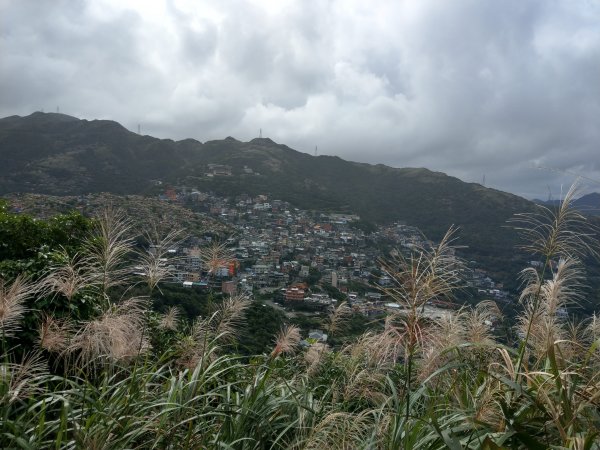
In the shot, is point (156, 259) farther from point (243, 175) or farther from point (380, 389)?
point (243, 175)

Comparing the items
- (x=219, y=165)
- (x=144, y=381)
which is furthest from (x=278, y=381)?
(x=219, y=165)

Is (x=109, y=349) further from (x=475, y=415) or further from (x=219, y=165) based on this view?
(x=219, y=165)

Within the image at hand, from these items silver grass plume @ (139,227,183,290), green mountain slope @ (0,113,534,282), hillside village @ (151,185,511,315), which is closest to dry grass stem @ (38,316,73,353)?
silver grass plume @ (139,227,183,290)

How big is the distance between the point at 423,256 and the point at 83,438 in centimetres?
227

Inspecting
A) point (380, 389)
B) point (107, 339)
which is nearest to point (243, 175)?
point (380, 389)

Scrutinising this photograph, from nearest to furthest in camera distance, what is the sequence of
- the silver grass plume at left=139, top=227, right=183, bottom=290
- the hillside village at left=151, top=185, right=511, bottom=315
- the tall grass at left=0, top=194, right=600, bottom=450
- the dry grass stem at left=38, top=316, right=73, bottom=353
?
the tall grass at left=0, top=194, right=600, bottom=450 → the dry grass stem at left=38, top=316, right=73, bottom=353 → the silver grass plume at left=139, top=227, right=183, bottom=290 → the hillside village at left=151, top=185, right=511, bottom=315

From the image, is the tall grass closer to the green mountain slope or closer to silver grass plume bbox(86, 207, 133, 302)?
silver grass plume bbox(86, 207, 133, 302)

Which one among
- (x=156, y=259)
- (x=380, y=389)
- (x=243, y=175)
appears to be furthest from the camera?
(x=243, y=175)

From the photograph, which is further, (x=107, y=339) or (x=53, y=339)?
(x=53, y=339)

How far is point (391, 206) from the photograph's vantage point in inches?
2247

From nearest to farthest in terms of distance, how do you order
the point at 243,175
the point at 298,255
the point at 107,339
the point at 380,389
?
the point at 107,339
the point at 380,389
the point at 298,255
the point at 243,175

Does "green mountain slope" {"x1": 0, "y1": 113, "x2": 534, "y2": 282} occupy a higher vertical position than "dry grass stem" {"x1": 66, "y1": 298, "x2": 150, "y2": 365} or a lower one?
higher

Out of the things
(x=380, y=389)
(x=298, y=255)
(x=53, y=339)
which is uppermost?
(x=53, y=339)

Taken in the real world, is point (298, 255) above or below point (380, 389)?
below
